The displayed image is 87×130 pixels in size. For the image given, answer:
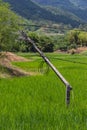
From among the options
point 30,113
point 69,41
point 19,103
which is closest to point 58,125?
point 30,113

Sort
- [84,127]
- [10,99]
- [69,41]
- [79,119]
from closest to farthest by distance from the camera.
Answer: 1. [84,127]
2. [79,119]
3. [10,99]
4. [69,41]

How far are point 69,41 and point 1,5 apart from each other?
82425 mm

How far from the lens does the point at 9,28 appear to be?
25.7 meters

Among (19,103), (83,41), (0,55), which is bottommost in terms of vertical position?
(83,41)

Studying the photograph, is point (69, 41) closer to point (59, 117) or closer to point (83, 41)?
point (83, 41)

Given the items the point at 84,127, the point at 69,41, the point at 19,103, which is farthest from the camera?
the point at 69,41

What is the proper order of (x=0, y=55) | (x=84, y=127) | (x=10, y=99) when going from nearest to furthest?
1. (x=84, y=127)
2. (x=10, y=99)
3. (x=0, y=55)

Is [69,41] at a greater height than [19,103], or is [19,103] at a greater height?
[19,103]

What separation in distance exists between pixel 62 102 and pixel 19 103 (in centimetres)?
141

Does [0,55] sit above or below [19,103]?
below

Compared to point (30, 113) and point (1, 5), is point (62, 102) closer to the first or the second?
point (30, 113)

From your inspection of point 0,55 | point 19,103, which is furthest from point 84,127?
point 0,55

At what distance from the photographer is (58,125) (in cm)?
709

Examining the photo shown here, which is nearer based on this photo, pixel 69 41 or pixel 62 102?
pixel 62 102
